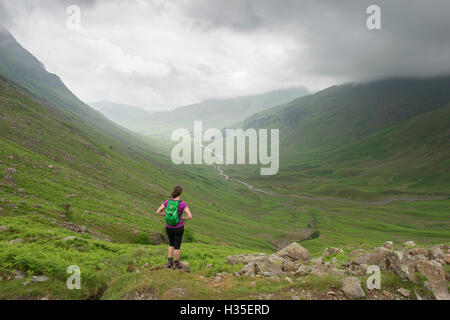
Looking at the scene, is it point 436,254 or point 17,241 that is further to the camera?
point 436,254

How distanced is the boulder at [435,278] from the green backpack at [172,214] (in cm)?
1386

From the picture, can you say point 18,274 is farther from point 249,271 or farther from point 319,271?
point 319,271

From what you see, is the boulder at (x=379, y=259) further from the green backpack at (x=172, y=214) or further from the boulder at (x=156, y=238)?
the boulder at (x=156, y=238)

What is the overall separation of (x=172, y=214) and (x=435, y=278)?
14579 mm

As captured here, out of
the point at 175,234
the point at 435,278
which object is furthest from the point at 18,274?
the point at 435,278

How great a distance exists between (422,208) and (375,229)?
8043cm

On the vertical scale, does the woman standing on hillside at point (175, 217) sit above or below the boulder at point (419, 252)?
above

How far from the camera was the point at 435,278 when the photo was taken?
12.0 metres

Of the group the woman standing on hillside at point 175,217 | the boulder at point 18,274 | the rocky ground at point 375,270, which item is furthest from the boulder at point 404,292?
the boulder at point 18,274

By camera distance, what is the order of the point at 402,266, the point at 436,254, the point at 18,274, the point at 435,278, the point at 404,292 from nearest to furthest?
the point at 18,274 → the point at 404,292 → the point at 435,278 → the point at 402,266 → the point at 436,254

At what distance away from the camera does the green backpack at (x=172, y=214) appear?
1281cm

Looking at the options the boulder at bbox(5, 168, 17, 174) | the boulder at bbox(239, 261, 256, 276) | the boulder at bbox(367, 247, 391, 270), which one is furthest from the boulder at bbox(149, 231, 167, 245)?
the boulder at bbox(367, 247, 391, 270)

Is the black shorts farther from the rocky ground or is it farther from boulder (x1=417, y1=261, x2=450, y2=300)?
boulder (x1=417, y1=261, x2=450, y2=300)
